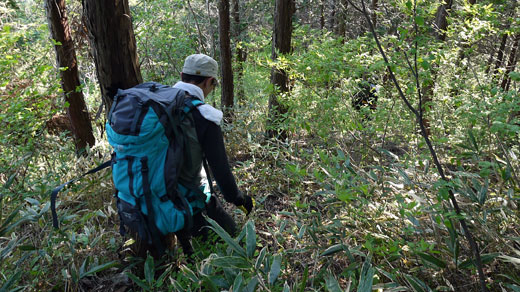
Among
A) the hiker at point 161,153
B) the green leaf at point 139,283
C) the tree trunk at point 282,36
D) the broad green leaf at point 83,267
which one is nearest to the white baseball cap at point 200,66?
the hiker at point 161,153

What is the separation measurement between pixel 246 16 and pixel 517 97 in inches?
532

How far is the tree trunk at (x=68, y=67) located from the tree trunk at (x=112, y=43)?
3.70 metres

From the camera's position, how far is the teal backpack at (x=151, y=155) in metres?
2.17

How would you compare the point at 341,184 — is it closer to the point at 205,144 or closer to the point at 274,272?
the point at 274,272

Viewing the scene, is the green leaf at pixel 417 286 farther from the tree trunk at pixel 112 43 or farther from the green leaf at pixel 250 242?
the tree trunk at pixel 112 43

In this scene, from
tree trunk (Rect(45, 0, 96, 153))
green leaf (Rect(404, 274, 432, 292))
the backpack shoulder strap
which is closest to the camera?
green leaf (Rect(404, 274, 432, 292))

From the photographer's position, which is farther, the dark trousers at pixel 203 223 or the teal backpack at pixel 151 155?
the dark trousers at pixel 203 223

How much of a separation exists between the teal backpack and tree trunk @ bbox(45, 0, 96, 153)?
13.7 feet

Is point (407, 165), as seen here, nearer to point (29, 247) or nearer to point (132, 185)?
point (132, 185)

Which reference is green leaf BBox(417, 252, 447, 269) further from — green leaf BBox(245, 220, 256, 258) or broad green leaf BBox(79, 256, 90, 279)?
broad green leaf BBox(79, 256, 90, 279)

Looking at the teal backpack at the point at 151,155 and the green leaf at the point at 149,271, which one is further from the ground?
the teal backpack at the point at 151,155

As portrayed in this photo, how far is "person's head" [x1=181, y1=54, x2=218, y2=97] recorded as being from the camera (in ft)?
8.43

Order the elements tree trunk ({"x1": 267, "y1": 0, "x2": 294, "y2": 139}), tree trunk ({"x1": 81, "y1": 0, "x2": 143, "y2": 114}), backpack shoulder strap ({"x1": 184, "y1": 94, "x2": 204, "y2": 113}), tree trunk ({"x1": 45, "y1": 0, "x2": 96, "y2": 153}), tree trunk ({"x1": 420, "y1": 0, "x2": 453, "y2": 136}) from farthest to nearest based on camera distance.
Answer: tree trunk ({"x1": 45, "y1": 0, "x2": 96, "y2": 153}) → tree trunk ({"x1": 267, "y1": 0, "x2": 294, "y2": 139}) → tree trunk ({"x1": 420, "y1": 0, "x2": 453, "y2": 136}) → tree trunk ({"x1": 81, "y1": 0, "x2": 143, "y2": 114}) → backpack shoulder strap ({"x1": 184, "y1": 94, "x2": 204, "y2": 113})

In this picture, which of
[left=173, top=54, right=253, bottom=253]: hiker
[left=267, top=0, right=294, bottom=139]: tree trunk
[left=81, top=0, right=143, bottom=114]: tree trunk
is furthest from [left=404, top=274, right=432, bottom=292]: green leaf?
[left=267, top=0, right=294, bottom=139]: tree trunk
